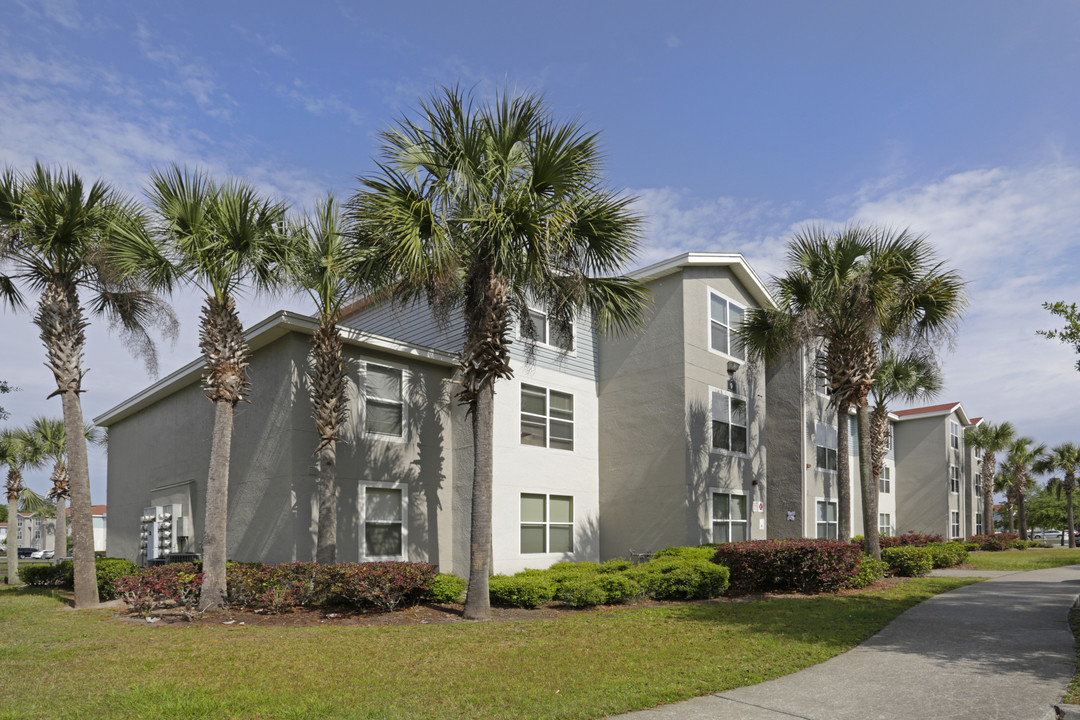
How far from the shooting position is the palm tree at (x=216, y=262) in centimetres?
1334

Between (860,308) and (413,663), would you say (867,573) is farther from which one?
(413,663)

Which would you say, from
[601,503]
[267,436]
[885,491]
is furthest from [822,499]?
[267,436]

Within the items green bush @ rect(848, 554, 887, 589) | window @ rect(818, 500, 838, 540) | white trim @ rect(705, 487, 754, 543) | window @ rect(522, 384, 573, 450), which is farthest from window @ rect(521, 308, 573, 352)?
window @ rect(818, 500, 838, 540)

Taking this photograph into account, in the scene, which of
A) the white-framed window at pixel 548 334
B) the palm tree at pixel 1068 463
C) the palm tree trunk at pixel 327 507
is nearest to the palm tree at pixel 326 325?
the palm tree trunk at pixel 327 507

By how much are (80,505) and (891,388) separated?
2700 cm

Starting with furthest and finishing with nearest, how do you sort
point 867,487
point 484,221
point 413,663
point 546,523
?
point 546,523 < point 867,487 < point 484,221 < point 413,663

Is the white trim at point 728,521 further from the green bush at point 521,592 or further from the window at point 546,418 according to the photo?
the green bush at point 521,592

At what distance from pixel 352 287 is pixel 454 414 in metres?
5.00

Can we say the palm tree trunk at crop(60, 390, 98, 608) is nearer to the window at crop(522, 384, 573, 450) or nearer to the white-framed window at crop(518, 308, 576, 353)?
the window at crop(522, 384, 573, 450)

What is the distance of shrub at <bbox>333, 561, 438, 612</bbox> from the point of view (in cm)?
1287

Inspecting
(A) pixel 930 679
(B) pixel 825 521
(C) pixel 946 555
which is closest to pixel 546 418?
(A) pixel 930 679

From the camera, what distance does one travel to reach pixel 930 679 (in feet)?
25.5

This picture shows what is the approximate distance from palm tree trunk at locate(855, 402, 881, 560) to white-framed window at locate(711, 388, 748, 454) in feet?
12.7

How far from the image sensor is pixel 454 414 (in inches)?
722
